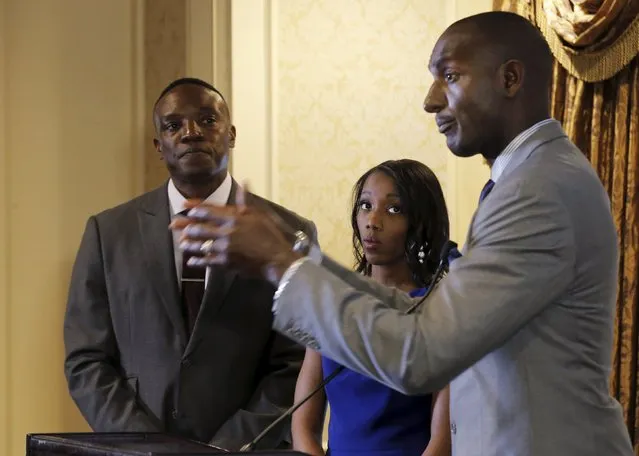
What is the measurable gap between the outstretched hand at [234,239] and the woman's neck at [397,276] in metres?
1.15

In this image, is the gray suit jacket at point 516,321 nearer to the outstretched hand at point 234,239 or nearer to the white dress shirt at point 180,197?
the outstretched hand at point 234,239

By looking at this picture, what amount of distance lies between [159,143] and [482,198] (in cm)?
158

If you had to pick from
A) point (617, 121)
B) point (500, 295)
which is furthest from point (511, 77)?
point (617, 121)

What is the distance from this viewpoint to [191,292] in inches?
112

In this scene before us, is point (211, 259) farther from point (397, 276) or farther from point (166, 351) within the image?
point (166, 351)

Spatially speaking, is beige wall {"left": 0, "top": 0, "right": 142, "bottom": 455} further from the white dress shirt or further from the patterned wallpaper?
the white dress shirt

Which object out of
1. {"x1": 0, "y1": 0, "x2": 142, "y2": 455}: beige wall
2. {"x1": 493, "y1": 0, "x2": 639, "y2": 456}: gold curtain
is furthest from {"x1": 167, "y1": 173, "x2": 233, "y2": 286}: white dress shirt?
{"x1": 493, "y1": 0, "x2": 639, "y2": 456}: gold curtain

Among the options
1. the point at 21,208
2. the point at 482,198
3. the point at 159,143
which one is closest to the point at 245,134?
the point at 21,208

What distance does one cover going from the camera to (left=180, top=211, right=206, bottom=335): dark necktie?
2836 millimetres

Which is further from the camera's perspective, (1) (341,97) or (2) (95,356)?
(1) (341,97)

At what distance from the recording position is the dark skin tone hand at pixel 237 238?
1.46m

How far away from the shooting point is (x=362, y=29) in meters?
4.26

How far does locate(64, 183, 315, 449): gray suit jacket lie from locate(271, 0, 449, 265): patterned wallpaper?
1305 millimetres

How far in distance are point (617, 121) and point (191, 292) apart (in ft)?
5.23
